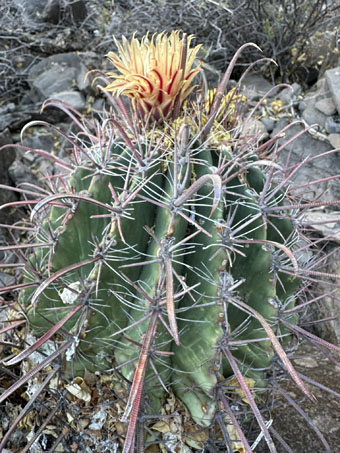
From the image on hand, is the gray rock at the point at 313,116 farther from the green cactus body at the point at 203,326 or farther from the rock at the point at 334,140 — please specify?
the green cactus body at the point at 203,326

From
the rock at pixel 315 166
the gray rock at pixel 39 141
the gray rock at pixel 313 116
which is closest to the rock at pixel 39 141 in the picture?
the gray rock at pixel 39 141

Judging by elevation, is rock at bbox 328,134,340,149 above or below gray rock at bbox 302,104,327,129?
below

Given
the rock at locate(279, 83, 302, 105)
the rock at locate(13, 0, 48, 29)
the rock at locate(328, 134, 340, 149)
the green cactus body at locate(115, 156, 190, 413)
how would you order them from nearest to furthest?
the green cactus body at locate(115, 156, 190, 413), the rock at locate(328, 134, 340, 149), the rock at locate(279, 83, 302, 105), the rock at locate(13, 0, 48, 29)

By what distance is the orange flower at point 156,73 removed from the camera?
38.6 inches

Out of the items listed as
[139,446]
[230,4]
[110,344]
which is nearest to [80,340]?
[110,344]

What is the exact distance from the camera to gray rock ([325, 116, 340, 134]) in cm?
237

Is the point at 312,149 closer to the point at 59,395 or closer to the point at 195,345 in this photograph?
the point at 195,345

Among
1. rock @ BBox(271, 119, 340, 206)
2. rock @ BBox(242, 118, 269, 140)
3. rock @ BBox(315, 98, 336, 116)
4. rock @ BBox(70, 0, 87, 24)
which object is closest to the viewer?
rock @ BBox(242, 118, 269, 140)

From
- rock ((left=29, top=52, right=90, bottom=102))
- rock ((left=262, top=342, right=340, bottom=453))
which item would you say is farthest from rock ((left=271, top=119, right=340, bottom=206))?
rock ((left=29, top=52, right=90, bottom=102))

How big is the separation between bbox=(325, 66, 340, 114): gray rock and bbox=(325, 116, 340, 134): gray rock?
0.07 metres

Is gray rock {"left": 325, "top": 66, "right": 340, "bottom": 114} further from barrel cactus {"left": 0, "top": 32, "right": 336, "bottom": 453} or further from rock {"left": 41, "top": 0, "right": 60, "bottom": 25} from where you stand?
rock {"left": 41, "top": 0, "right": 60, "bottom": 25}

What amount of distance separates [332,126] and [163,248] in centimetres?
184

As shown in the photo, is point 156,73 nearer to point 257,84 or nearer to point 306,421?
point 306,421

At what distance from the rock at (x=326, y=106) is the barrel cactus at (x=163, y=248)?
5.19 feet
